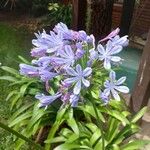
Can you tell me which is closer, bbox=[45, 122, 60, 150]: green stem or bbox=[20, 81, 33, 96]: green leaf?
bbox=[45, 122, 60, 150]: green stem

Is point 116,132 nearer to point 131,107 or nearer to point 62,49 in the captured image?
point 131,107

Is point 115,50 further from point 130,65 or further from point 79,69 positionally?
point 130,65

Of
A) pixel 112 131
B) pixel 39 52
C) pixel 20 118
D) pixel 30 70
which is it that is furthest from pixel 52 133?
pixel 39 52

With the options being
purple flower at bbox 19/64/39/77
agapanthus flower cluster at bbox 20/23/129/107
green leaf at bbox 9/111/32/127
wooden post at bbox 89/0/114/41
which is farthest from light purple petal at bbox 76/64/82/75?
wooden post at bbox 89/0/114/41

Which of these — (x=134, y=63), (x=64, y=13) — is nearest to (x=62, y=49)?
(x=134, y=63)

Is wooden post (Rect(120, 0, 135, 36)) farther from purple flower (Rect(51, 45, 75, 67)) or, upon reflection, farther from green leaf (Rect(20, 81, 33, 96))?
purple flower (Rect(51, 45, 75, 67))

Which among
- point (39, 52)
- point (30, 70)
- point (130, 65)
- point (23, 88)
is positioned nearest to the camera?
point (39, 52)

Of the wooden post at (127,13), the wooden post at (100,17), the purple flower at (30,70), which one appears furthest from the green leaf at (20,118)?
the wooden post at (127,13)
